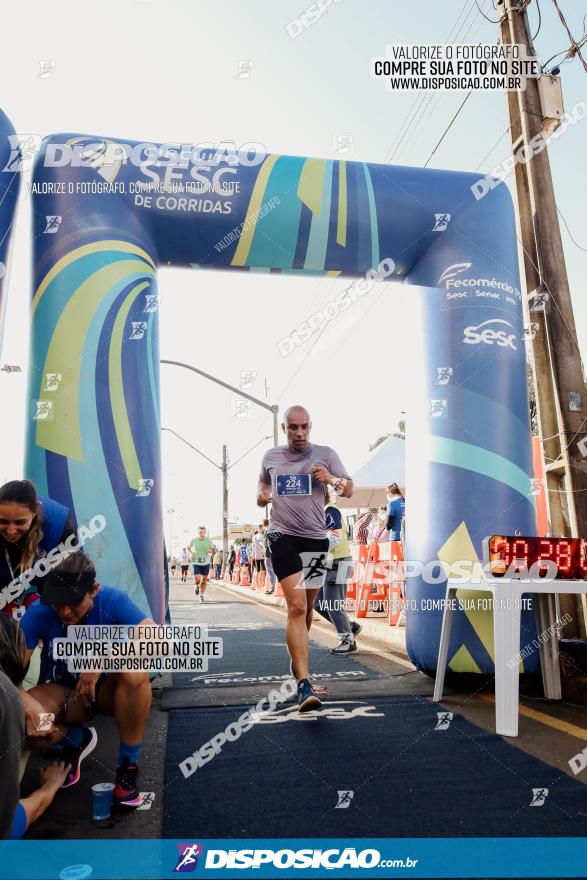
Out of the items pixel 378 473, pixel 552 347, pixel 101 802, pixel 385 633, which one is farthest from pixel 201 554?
pixel 101 802

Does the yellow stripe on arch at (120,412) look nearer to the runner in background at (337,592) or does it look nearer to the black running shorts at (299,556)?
the black running shorts at (299,556)

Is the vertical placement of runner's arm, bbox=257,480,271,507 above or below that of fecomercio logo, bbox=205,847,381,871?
above

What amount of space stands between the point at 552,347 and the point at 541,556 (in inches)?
89.8

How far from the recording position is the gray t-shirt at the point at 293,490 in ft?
16.3

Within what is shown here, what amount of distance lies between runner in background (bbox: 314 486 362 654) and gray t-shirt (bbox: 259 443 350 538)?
1954 mm

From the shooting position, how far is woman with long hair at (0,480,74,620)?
3373 mm

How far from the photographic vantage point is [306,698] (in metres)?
4.45

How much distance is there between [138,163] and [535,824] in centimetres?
509

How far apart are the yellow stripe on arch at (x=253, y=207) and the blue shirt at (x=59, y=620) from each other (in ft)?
11.2

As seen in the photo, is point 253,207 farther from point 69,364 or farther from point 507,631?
point 507,631

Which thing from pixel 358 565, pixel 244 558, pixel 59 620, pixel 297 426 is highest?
pixel 297 426

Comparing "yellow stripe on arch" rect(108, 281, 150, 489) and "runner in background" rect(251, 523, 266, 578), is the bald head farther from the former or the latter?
"runner in background" rect(251, 523, 266, 578)

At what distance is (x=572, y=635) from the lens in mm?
5621

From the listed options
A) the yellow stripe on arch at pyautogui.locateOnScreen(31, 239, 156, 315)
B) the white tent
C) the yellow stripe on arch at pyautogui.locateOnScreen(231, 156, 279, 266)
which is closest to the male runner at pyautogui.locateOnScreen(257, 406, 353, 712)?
the yellow stripe on arch at pyautogui.locateOnScreen(231, 156, 279, 266)
